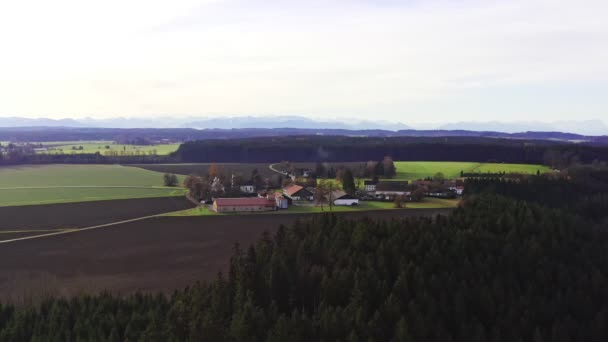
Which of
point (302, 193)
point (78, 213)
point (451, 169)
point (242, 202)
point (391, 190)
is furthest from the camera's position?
point (451, 169)

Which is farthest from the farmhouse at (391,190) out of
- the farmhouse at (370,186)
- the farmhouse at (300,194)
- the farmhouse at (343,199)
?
the farmhouse at (300,194)

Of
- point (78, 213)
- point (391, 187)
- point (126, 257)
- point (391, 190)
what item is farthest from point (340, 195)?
point (126, 257)

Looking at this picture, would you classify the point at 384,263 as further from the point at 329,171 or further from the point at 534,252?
the point at 329,171

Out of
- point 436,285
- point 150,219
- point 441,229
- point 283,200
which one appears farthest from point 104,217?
point 436,285

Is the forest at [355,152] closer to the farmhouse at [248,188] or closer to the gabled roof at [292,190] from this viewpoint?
the farmhouse at [248,188]

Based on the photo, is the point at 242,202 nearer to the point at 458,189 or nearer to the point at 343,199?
the point at 343,199

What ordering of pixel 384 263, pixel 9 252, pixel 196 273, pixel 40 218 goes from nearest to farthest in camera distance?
1. pixel 384 263
2. pixel 196 273
3. pixel 9 252
4. pixel 40 218

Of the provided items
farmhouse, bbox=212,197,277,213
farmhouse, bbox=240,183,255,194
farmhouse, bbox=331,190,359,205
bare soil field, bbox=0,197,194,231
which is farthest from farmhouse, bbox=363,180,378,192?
bare soil field, bbox=0,197,194,231
